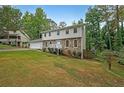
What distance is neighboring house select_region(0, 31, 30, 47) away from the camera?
19.1 feet

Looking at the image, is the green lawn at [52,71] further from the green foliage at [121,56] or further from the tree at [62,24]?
the tree at [62,24]

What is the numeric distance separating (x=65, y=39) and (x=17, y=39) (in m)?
1.37

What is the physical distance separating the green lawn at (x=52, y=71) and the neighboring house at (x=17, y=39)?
256 millimetres

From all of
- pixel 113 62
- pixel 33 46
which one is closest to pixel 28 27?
pixel 33 46

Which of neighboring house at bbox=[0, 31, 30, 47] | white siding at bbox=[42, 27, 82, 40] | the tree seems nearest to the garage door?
neighboring house at bbox=[0, 31, 30, 47]

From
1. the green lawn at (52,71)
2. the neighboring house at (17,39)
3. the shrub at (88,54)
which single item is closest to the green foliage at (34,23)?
the neighboring house at (17,39)

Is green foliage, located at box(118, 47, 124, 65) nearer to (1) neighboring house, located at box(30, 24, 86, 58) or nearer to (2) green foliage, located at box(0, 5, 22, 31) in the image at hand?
(1) neighboring house, located at box(30, 24, 86, 58)

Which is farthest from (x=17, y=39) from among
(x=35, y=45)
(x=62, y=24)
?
(x=62, y=24)

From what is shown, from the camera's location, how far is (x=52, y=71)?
5.37m

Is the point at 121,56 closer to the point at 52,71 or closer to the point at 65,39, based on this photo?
the point at 65,39

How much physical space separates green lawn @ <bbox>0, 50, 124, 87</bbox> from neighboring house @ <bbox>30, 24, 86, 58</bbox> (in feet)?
1.37
